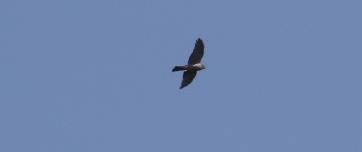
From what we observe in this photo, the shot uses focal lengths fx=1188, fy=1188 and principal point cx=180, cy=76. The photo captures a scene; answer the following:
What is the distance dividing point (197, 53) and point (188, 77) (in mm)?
1288

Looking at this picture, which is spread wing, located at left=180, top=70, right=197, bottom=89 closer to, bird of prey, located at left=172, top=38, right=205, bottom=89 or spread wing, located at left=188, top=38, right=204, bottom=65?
bird of prey, located at left=172, top=38, right=205, bottom=89

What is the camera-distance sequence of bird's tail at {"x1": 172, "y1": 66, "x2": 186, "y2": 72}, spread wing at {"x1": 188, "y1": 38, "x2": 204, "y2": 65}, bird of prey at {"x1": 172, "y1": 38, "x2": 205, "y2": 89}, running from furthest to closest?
1. spread wing at {"x1": 188, "y1": 38, "x2": 204, "y2": 65}
2. bird of prey at {"x1": 172, "y1": 38, "x2": 205, "y2": 89}
3. bird's tail at {"x1": 172, "y1": 66, "x2": 186, "y2": 72}

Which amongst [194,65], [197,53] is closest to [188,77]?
[194,65]

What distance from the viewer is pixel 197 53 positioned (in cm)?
5662

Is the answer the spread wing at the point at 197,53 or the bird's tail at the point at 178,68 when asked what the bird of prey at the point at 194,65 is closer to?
the spread wing at the point at 197,53

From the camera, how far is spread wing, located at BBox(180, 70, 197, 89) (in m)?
56.1

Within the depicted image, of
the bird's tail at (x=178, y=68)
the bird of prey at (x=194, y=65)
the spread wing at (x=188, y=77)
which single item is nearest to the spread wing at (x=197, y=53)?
the bird of prey at (x=194, y=65)

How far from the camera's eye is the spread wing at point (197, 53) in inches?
2221

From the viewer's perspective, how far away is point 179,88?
182 feet

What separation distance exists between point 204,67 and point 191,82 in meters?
1.06

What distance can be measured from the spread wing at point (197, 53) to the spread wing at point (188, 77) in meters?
0.48

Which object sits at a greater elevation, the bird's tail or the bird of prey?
the bird of prey

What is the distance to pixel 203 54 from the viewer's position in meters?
56.6

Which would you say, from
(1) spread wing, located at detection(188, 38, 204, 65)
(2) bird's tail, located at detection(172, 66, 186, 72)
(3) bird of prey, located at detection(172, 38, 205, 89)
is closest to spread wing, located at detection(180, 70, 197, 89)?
(3) bird of prey, located at detection(172, 38, 205, 89)
